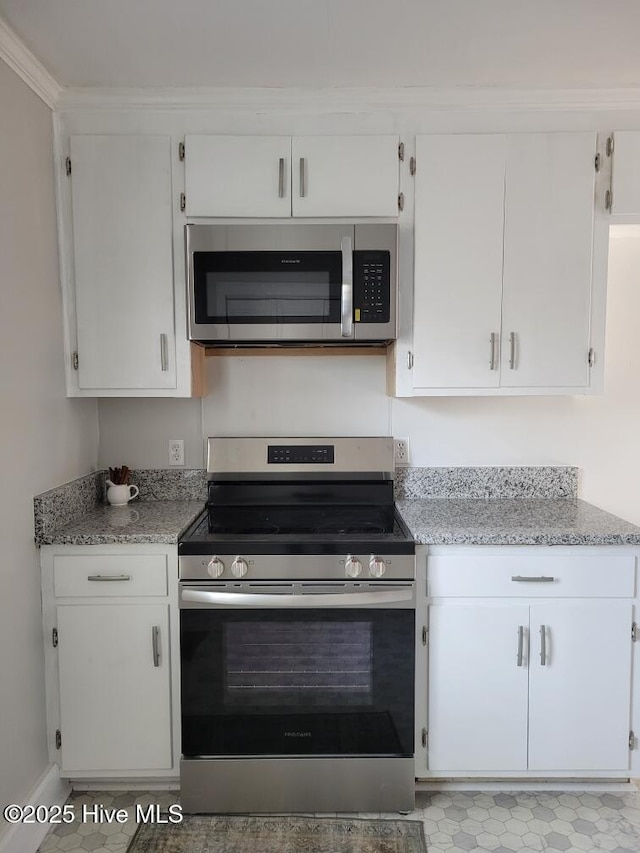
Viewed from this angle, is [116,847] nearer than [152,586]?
Yes

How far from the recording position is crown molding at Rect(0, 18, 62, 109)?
1669mm

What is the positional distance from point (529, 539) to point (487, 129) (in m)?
1.44

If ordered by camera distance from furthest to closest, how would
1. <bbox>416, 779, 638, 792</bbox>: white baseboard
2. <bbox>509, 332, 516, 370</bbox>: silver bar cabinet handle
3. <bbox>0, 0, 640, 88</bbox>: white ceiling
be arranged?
<bbox>509, 332, 516, 370</bbox>: silver bar cabinet handle → <bbox>416, 779, 638, 792</bbox>: white baseboard → <bbox>0, 0, 640, 88</bbox>: white ceiling

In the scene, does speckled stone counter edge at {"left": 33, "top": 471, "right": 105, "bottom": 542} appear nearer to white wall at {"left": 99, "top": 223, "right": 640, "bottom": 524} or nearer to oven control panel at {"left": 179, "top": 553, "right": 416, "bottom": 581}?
white wall at {"left": 99, "top": 223, "right": 640, "bottom": 524}

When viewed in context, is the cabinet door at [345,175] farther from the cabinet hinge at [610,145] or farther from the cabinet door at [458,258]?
the cabinet hinge at [610,145]

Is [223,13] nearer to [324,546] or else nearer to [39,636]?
[324,546]

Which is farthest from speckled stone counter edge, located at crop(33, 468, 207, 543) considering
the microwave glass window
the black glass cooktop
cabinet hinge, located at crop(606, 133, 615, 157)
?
cabinet hinge, located at crop(606, 133, 615, 157)

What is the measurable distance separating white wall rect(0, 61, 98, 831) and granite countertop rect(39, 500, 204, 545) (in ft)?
0.44

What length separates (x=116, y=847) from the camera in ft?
5.77

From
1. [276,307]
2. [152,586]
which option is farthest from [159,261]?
[152,586]

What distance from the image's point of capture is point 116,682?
1880 mm

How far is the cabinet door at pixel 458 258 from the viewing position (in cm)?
204

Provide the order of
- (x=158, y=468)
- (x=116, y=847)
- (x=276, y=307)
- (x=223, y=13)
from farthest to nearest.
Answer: (x=158, y=468) → (x=276, y=307) → (x=116, y=847) → (x=223, y=13)

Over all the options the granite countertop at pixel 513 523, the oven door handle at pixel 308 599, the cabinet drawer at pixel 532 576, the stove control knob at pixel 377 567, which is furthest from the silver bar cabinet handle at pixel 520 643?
the stove control knob at pixel 377 567
